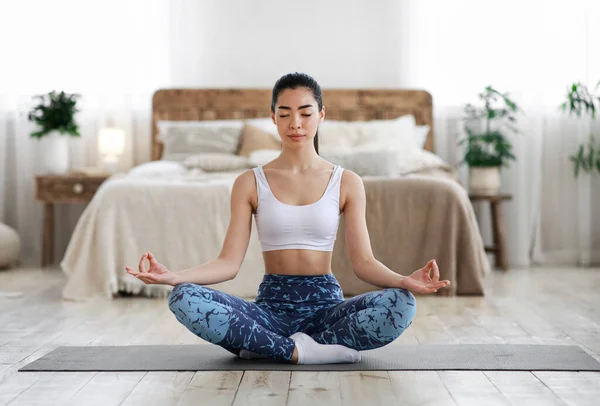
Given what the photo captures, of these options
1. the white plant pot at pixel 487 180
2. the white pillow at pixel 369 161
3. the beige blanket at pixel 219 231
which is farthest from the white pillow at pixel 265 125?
the beige blanket at pixel 219 231

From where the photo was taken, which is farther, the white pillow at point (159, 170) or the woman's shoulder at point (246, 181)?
the white pillow at point (159, 170)

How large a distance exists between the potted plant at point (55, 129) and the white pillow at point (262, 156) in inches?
47.8

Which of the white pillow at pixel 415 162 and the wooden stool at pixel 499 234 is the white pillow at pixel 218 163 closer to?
the white pillow at pixel 415 162

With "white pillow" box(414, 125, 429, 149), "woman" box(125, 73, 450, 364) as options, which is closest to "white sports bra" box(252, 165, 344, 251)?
"woman" box(125, 73, 450, 364)

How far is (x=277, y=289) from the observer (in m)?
2.53

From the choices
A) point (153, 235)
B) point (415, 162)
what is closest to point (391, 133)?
point (415, 162)

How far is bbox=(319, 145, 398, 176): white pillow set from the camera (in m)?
4.71

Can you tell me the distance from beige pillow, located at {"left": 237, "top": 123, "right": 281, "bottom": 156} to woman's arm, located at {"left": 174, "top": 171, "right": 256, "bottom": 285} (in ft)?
9.12

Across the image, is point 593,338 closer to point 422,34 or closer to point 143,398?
point 143,398

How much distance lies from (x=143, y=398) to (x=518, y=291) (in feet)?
8.73

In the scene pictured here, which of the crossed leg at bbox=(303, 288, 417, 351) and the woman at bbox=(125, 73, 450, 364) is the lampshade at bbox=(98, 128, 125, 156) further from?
the crossed leg at bbox=(303, 288, 417, 351)

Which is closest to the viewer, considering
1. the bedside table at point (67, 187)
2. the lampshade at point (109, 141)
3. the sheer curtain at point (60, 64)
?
the bedside table at point (67, 187)

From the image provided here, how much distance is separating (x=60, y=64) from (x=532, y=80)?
3037 millimetres

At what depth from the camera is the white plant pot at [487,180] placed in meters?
5.35
